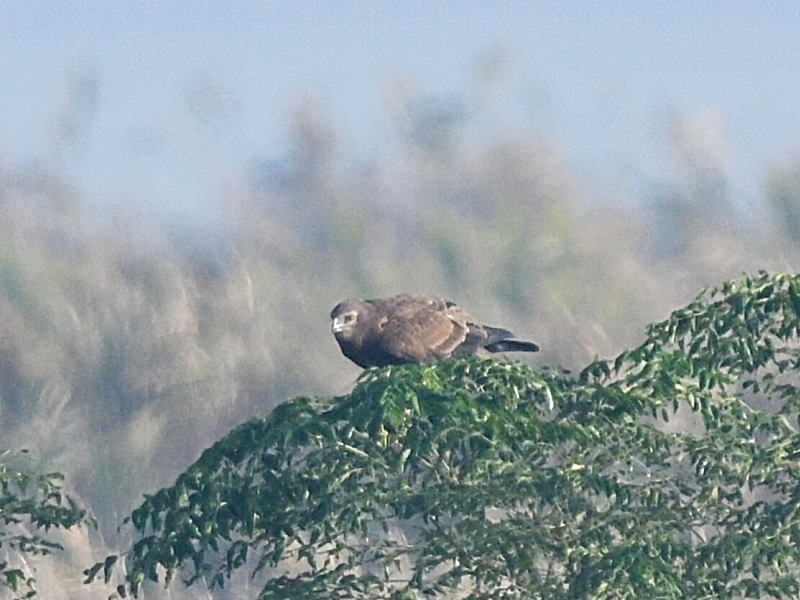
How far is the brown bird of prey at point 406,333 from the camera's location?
1110cm

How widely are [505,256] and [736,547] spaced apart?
74.7 ft

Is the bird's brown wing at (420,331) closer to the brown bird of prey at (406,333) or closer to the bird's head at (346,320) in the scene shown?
the brown bird of prey at (406,333)

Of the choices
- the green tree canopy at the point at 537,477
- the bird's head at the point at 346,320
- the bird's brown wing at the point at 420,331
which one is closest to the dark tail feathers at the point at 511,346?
the bird's brown wing at the point at 420,331

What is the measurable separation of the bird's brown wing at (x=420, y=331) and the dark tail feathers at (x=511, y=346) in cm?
21

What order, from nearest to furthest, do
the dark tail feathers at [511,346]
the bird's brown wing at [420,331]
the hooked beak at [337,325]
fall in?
the bird's brown wing at [420,331], the hooked beak at [337,325], the dark tail feathers at [511,346]

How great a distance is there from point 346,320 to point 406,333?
1.15ft

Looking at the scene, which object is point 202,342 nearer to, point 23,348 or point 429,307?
point 23,348

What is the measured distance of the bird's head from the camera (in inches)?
441

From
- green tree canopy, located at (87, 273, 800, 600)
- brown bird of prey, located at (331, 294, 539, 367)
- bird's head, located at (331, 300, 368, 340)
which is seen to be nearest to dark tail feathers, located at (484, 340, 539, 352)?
brown bird of prey, located at (331, 294, 539, 367)

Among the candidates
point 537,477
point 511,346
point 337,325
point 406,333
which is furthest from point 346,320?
point 537,477

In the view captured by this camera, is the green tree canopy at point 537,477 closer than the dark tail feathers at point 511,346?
Yes

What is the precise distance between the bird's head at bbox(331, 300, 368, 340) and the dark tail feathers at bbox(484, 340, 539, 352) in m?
0.78

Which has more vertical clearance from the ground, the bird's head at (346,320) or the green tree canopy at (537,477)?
the bird's head at (346,320)

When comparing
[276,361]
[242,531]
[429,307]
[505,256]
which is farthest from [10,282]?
[242,531]
